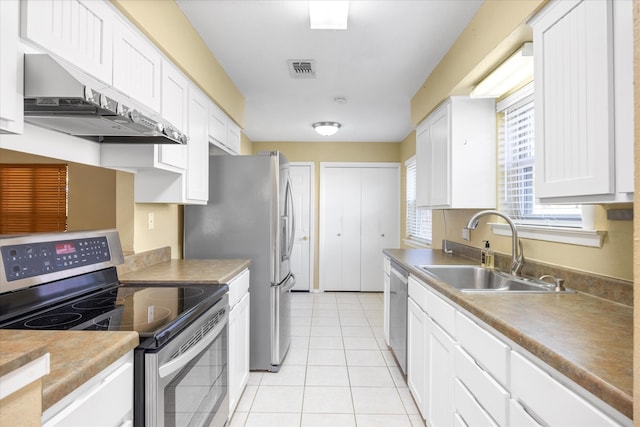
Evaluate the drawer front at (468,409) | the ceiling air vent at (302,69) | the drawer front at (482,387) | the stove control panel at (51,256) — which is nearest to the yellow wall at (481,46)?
the ceiling air vent at (302,69)

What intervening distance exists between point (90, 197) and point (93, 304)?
89cm

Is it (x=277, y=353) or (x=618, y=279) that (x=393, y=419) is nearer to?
(x=277, y=353)

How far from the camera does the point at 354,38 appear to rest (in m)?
2.52

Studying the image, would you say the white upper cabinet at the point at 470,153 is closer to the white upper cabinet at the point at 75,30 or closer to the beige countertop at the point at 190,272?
the beige countertop at the point at 190,272

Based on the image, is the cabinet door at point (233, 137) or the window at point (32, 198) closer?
the window at point (32, 198)

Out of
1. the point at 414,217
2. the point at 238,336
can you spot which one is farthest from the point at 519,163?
the point at 414,217

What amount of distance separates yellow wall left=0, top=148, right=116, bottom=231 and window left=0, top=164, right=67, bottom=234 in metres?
0.04

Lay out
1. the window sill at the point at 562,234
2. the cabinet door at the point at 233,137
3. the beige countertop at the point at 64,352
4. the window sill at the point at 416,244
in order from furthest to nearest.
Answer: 1. the window sill at the point at 416,244
2. the cabinet door at the point at 233,137
3. the window sill at the point at 562,234
4. the beige countertop at the point at 64,352

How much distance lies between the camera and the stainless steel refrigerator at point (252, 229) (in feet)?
9.34

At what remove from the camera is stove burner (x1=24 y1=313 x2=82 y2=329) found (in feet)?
3.84

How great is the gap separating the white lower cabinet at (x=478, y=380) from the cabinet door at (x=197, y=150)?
5.16 ft

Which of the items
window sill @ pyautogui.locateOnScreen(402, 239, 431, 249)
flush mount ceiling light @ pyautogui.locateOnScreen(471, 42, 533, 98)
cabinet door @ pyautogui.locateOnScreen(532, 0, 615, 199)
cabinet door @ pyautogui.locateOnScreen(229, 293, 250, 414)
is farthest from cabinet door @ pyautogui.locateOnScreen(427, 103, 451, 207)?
cabinet door @ pyautogui.locateOnScreen(229, 293, 250, 414)

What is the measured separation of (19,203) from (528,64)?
110 inches

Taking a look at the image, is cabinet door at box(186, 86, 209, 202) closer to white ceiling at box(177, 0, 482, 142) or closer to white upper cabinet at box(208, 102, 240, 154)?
white upper cabinet at box(208, 102, 240, 154)
